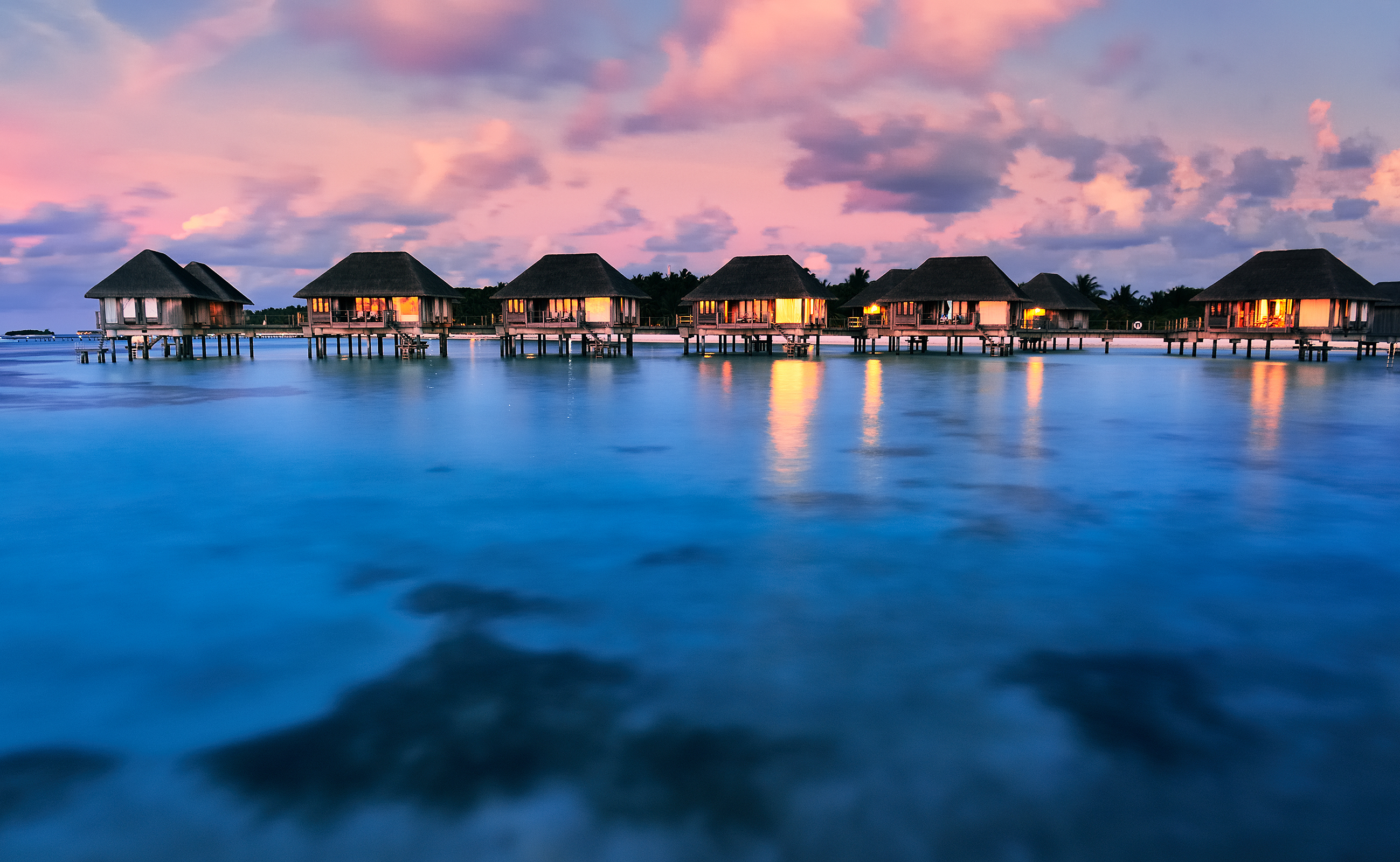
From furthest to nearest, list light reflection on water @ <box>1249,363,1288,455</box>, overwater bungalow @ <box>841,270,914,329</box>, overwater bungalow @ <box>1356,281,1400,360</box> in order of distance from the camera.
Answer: overwater bungalow @ <box>841,270,914,329</box> < overwater bungalow @ <box>1356,281,1400,360</box> < light reflection on water @ <box>1249,363,1288,455</box>

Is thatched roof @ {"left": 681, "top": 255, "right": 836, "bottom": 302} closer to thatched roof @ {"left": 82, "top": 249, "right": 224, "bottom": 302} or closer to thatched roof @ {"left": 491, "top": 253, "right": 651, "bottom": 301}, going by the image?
thatched roof @ {"left": 491, "top": 253, "right": 651, "bottom": 301}

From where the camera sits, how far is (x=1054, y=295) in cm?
7112

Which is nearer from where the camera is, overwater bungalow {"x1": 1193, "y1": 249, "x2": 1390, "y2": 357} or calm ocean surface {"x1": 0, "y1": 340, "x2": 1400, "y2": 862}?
calm ocean surface {"x1": 0, "y1": 340, "x2": 1400, "y2": 862}

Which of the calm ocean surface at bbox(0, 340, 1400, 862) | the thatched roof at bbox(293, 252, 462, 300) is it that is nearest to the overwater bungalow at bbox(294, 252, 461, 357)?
the thatched roof at bbox(293, 252, 462, 300)

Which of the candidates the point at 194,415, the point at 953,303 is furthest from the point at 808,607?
the point at 953,303

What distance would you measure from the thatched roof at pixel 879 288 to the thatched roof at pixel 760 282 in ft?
48.9

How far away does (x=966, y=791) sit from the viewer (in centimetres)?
457

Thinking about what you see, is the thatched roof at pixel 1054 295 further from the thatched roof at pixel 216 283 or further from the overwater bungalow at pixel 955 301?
the thatched roof at pixel 216 283

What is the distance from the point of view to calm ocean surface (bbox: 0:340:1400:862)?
4324 mm

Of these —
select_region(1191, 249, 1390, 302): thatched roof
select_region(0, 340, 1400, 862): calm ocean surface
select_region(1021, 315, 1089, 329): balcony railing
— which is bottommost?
select_region(0, 340, 1400, 862): calm ocean surface

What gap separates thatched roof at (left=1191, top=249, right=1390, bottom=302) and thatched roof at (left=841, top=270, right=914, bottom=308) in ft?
80.8

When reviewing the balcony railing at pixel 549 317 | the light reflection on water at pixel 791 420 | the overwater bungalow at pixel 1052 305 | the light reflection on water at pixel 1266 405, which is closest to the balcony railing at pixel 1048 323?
the overwater bungalow at pixel 1052 305

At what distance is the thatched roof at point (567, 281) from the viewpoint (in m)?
51.0

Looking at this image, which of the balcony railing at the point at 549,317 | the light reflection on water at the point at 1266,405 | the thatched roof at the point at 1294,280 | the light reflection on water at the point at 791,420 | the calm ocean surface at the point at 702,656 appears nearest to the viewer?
the calm ocean surface at the point at 702,656
